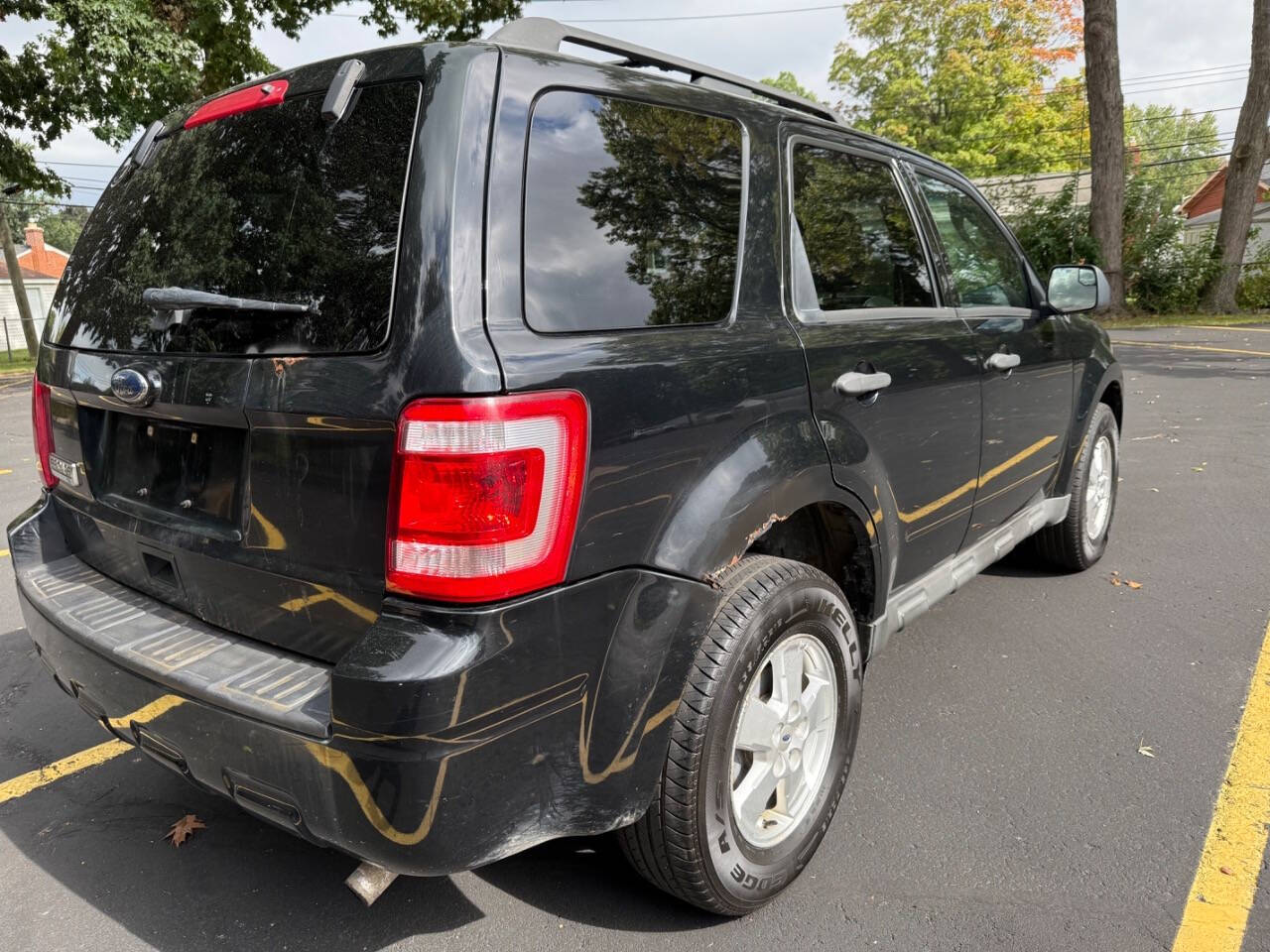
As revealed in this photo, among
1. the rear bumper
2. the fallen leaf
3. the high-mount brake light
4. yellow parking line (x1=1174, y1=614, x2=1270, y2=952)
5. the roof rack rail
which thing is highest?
the roof rack rail

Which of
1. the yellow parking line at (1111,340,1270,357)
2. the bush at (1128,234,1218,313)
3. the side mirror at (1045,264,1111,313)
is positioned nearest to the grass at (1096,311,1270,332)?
the bush at (1128,234,1218,313)

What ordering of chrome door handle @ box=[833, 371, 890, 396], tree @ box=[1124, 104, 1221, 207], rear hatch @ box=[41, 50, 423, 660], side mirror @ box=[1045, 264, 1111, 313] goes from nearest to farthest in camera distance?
rear hatch @ box=[41, 50, 423, 660]
chrome door handle @ box=[833, 371, 890, 396]
side mirror @ box=[1045, 264, 1111, 313]
tree @ box=[1124, 104, 1221, 207]

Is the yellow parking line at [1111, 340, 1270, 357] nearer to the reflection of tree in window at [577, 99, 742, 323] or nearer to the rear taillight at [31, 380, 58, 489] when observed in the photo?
the reflection of tree in window at [577, 99, 742, 323]

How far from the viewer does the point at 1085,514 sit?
4.41 metres

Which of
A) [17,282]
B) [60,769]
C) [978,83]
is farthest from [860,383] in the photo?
[978,83]

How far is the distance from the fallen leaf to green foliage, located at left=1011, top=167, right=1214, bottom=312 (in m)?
23.2

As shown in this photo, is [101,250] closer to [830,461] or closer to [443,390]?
[443,390]

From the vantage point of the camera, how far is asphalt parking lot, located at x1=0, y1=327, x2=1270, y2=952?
86.4 inches

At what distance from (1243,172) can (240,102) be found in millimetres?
25214

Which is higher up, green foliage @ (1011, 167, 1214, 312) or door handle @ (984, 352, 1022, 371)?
green foliage @ (1011, 167, 1214, 312)

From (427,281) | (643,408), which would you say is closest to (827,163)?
(643,408)

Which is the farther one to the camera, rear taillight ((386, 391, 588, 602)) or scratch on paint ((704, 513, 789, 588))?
scratch on paint ((704, 513, 789, 588))

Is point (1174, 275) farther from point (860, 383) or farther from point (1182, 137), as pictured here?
point (1182, 137)

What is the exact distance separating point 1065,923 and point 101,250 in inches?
116
